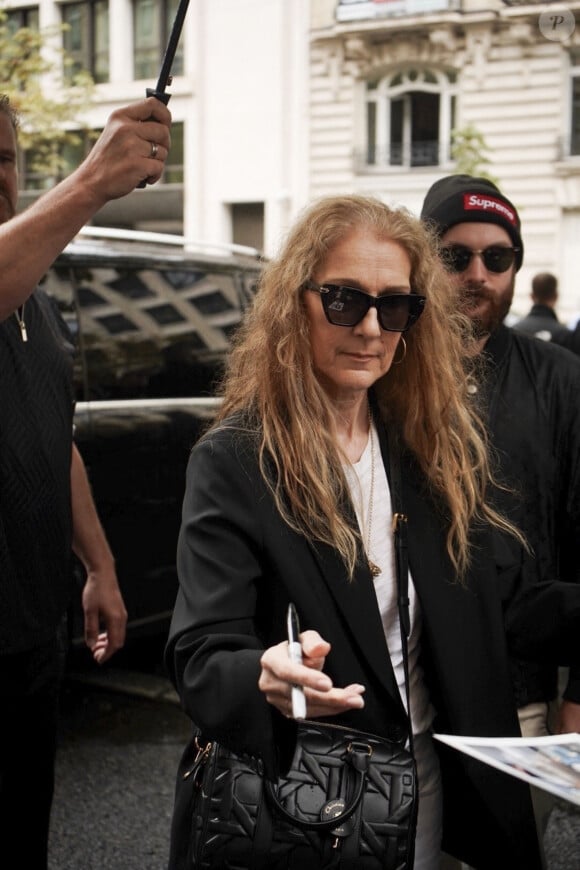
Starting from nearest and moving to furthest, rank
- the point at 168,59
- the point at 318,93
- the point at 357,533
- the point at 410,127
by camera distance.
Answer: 1. the point at 168,59
2. the point at 357,533
3. the point at 318,93
4. the point at 410,127

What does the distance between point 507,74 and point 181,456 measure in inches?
114

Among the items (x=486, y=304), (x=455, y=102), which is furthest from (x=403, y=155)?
(x=486, y=304)

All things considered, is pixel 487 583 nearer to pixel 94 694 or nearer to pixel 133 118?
pixel 133 118

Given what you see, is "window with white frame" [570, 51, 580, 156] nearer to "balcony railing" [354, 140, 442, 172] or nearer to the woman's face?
"balcony railing" [354, 140, 442, 172]

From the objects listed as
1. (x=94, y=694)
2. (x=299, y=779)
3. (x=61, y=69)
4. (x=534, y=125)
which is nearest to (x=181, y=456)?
(x=94, y=694)

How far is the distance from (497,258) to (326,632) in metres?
1.38

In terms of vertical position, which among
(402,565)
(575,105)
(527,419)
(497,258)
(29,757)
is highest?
(575,105)

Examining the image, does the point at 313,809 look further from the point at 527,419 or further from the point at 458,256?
the point at 458,256

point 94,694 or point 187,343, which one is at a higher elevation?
point 187,343

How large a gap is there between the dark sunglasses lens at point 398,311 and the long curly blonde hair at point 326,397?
0.08 m

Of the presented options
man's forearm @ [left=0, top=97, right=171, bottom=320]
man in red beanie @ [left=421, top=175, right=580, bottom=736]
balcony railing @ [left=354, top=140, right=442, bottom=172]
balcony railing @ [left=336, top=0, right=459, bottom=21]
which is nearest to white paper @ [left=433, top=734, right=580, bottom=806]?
man in red beanie @ [left=421, top=175, right=580, bottom=736]

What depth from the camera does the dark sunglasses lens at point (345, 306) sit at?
184 centimetres

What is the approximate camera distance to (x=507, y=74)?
569cm

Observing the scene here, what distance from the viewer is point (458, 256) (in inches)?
106
